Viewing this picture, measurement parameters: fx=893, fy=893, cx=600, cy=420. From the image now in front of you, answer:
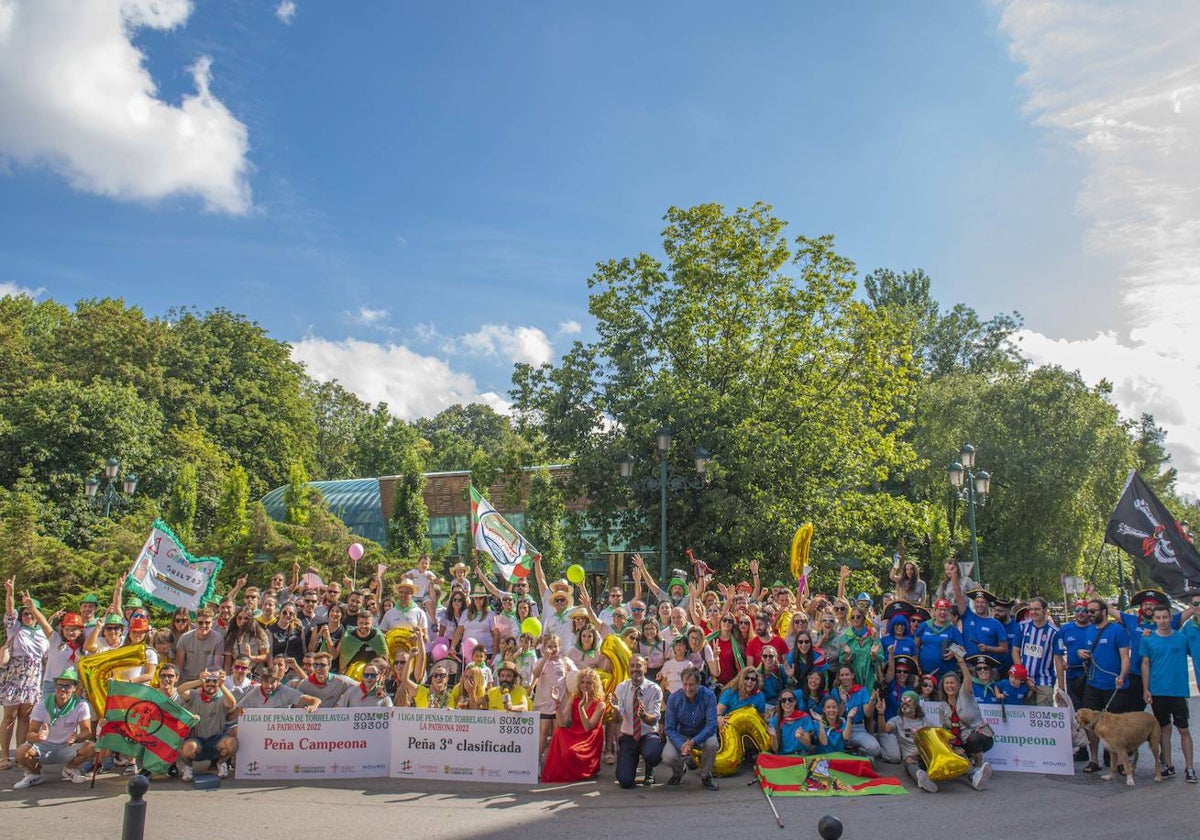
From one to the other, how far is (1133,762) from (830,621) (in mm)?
3245

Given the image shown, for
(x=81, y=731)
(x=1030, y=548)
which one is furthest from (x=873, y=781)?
(x=1030, y=548)

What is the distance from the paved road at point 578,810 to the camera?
7.37 meters

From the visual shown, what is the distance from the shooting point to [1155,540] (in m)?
12.6

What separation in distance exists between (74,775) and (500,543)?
703 cm

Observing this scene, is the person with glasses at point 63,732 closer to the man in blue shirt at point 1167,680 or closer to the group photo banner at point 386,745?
the group photo banner at point 386,745

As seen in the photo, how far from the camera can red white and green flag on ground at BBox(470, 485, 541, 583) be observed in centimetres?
1444

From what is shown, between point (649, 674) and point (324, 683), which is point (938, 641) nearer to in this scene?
point (649, 674)

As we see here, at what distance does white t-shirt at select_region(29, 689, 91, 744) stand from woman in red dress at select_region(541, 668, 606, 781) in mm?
4888

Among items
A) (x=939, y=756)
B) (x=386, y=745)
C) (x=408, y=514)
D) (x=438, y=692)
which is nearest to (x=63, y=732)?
(x=386, y=745)

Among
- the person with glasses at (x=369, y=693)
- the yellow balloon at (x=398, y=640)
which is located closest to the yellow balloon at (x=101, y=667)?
the person with glasses at (x=369, y=693)

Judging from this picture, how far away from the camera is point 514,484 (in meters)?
26.5

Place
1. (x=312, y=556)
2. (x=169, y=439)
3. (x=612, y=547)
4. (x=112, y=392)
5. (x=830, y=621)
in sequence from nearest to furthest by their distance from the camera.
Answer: (x=830, y=621)
(x=612, y=547)
(x=312, y=556)
(x=112, y=392)
(x=169, y=439)

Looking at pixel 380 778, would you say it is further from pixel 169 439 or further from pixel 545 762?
pixel 169 439

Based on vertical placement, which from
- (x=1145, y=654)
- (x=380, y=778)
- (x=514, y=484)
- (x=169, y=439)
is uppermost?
(x=169, y=439)
